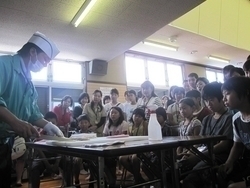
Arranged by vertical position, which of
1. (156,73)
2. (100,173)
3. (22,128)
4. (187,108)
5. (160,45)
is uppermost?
(160,45)

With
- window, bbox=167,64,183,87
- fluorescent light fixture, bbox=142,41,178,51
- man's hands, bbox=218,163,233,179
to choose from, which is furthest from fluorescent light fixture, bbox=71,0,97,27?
window, bbox=167,64,183,87

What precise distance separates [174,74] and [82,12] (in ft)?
14.5

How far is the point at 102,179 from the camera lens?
86 cm

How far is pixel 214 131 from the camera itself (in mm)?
1657

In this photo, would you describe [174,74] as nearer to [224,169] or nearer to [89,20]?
[89,20]

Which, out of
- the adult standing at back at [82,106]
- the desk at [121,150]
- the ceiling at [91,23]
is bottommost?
the desk at [121,150]

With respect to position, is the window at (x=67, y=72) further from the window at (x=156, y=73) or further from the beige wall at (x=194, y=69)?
the beige wall at (x=194, y=69)

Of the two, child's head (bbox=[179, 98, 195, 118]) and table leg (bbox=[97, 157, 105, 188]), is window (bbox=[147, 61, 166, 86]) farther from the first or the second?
table leg (bbox=[97, 157, 105, 188])

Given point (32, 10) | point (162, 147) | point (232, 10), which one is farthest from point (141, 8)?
point (232, 10)

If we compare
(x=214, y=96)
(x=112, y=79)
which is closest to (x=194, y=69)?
(x=112, y=79)

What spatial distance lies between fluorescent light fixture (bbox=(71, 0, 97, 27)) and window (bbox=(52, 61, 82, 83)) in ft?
5.93

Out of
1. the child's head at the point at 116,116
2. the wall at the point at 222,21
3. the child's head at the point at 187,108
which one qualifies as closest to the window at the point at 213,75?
the wall at the point at 222,21

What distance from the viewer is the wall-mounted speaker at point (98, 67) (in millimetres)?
5082

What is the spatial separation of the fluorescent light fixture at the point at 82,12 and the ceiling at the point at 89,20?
0.05m
